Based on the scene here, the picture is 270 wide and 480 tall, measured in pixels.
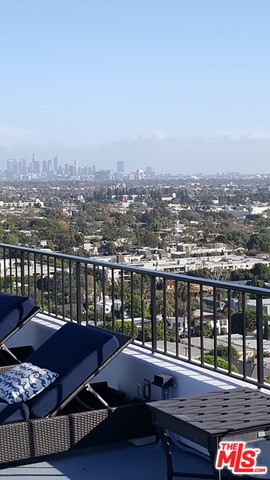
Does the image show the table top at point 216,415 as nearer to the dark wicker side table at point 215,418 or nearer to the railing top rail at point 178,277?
the dark wicker side table at point 215,418

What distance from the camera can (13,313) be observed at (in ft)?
18.0

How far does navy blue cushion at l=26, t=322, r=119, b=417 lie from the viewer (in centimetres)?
427

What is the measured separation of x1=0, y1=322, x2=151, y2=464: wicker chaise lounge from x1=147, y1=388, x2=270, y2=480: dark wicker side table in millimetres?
728

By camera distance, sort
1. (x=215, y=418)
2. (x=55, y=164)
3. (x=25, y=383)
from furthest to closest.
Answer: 1. (x=55, y=164)
2. (x=25, y=383)
3. (x=215, y=418)

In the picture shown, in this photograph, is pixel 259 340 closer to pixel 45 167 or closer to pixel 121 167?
pixel 121 167

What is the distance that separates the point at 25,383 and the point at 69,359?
0.28 metres

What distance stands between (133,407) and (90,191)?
175ft

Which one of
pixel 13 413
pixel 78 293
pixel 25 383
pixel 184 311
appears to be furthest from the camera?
pixel 78 293

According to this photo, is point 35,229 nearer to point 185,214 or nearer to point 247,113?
point 185,214

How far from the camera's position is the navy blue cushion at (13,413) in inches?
161

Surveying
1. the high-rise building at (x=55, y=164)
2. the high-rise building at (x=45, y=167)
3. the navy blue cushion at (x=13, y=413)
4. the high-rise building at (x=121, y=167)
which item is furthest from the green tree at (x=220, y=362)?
the high-rise building at (x=45, y=167)

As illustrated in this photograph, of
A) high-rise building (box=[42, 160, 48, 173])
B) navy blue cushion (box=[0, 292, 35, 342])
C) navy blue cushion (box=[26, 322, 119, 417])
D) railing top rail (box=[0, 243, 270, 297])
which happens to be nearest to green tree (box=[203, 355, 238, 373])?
railing top rail (box=[0, 243, 270, 297])

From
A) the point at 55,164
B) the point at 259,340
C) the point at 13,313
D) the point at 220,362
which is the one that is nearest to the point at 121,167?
the point at 55,164

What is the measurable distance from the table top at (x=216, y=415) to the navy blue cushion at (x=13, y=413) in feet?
3.11
